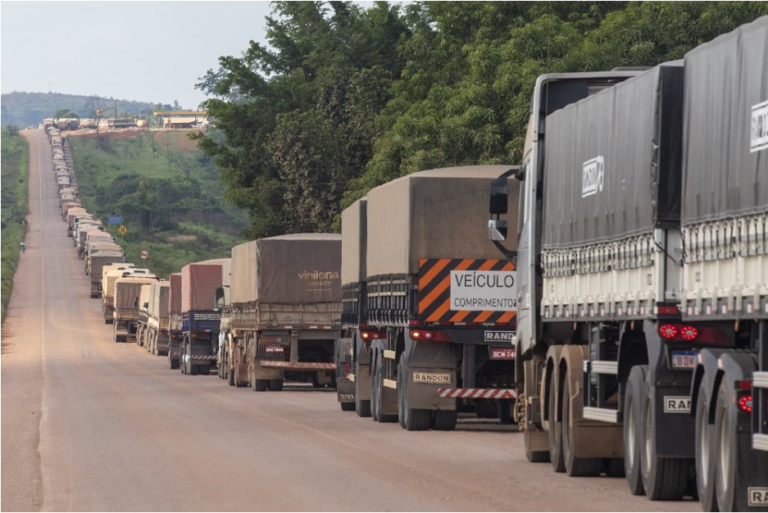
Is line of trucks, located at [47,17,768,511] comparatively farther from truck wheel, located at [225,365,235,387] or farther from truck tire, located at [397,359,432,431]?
truck wheel, located at [225,365,235,387]

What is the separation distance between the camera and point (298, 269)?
35.1m

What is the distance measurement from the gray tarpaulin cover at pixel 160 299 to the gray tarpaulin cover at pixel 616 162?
44164 mm

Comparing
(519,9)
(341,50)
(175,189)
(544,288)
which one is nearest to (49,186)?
(175,189)

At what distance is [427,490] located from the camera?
44.0 ft

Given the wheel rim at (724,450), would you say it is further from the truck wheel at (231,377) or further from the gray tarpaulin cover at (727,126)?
the truck wheel at (231,377)

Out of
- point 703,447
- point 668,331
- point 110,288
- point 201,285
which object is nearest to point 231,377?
point 201,285

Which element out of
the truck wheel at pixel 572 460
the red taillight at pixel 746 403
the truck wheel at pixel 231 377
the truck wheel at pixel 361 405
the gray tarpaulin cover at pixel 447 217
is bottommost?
the truck wheel at pixel 231 377

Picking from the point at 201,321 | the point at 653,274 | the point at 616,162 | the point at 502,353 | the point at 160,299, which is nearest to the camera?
the point at 653,274

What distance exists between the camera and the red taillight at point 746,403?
10203 mm

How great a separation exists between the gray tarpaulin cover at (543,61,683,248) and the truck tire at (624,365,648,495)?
1.16 m

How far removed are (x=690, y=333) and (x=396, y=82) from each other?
46357 millimetres

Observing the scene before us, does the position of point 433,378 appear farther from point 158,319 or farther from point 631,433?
point 158,319

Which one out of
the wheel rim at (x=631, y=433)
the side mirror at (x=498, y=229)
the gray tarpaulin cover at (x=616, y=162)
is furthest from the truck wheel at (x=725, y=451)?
the side mirror at (x=498, y=229)

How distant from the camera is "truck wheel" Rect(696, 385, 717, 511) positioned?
11.0 m
